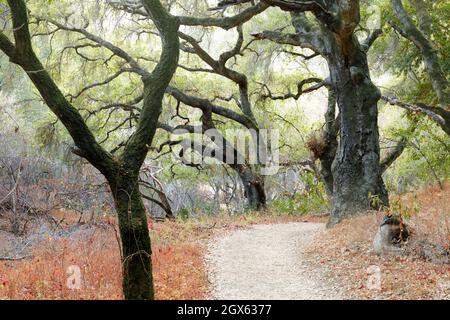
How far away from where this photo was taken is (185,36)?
14977mm

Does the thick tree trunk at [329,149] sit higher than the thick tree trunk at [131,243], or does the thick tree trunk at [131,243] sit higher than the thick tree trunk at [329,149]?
the thick tree trunk at [329,149]

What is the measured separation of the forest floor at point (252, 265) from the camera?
21.3 feet

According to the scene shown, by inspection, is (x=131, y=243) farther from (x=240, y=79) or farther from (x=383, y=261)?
(x=240, y=79)

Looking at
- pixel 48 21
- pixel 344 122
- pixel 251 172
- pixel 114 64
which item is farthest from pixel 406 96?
pixel 48 21

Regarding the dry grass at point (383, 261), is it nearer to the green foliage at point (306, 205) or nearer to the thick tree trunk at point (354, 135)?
the thick tree trunk at point (354, 135)

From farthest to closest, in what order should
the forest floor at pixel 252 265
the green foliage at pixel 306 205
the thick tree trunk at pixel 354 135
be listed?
the green foliage at pixel 306 205 → the thick tree trunk at pixel 354 135 → the forest floor at pixel 252 265

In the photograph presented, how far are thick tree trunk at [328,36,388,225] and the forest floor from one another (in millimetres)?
959

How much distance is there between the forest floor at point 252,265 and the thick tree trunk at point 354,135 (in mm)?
959

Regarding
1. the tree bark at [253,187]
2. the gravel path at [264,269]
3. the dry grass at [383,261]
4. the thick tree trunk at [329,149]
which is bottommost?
the gravel path at [264,269]

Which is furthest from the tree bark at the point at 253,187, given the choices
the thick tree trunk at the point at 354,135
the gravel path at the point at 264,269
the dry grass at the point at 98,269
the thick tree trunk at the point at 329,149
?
the thick tree trunk at the point at 354,135

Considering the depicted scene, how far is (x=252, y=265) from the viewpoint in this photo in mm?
8758

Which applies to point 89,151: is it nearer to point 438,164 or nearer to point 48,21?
A: point 48,21

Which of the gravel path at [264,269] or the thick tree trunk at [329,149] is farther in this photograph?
the thick tree trunk at [329,149]

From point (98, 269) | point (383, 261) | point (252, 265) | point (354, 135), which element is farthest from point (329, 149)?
point (98, 269)
